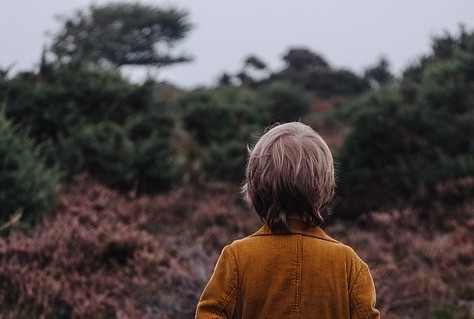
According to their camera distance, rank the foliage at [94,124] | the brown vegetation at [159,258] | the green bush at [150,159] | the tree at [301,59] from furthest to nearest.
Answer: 1. the tree at [301,59]
2. the green bush at [150,159]
3. the foliage at [94,124]
4. the brown vegetation at [159,258]

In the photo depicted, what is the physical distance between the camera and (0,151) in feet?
22.2

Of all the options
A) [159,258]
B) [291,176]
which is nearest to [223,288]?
[291,176]

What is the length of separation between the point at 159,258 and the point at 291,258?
13.1 ft

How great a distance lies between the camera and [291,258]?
2.04 metres

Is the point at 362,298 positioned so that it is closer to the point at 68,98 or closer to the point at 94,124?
the point at 94,124

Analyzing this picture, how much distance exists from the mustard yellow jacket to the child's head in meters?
0.06

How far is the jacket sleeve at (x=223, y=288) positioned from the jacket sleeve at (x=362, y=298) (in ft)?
1.43

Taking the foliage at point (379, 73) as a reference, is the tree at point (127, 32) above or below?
above

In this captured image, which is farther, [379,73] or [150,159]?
[379,73]

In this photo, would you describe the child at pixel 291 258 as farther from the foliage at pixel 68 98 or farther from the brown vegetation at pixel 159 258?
the foliage at pixel 68 98

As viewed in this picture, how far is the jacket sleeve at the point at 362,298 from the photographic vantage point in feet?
6.74

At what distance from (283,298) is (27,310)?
3.36 metres

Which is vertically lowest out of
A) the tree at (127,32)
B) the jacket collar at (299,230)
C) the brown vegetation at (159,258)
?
the brown vegetation at (159,258)

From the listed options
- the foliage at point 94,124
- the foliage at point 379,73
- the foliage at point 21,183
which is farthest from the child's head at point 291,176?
the foliage at point 379,73
